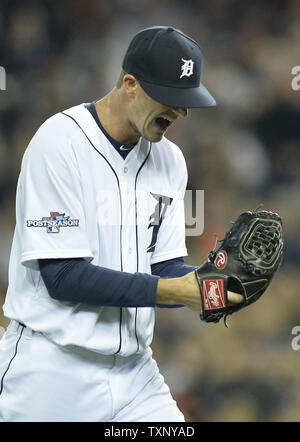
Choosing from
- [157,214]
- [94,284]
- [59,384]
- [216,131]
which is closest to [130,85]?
[157,214]

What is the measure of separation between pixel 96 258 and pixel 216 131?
7.25ft

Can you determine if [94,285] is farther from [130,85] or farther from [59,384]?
[130,85]

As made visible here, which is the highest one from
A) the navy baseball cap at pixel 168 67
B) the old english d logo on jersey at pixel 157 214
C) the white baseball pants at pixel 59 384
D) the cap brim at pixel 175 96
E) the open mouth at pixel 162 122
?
the navy baseball cap at pixel 168 67

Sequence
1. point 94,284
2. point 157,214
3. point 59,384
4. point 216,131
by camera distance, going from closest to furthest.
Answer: point 94,284, point 59,384, point 157,214, point 216,131

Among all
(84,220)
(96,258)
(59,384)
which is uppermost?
(84,220)

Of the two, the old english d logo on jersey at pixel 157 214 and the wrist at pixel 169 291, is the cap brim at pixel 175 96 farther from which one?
the wrist at pixel 169 291

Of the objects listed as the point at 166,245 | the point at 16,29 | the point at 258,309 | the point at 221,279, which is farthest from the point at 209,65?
the point at 221,279

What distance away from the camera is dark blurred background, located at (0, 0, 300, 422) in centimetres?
356

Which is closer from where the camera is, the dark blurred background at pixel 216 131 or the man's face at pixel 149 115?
the man's face at pixel 149 115

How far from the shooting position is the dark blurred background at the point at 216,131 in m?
3.56

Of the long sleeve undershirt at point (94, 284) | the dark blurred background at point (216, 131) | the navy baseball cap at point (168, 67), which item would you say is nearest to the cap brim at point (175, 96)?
the navy baseball cap at point (168, 67)

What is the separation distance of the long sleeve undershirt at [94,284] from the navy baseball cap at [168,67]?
0.43 meters

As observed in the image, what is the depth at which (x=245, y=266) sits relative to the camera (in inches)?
71.0

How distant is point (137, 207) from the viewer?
6.46ft
